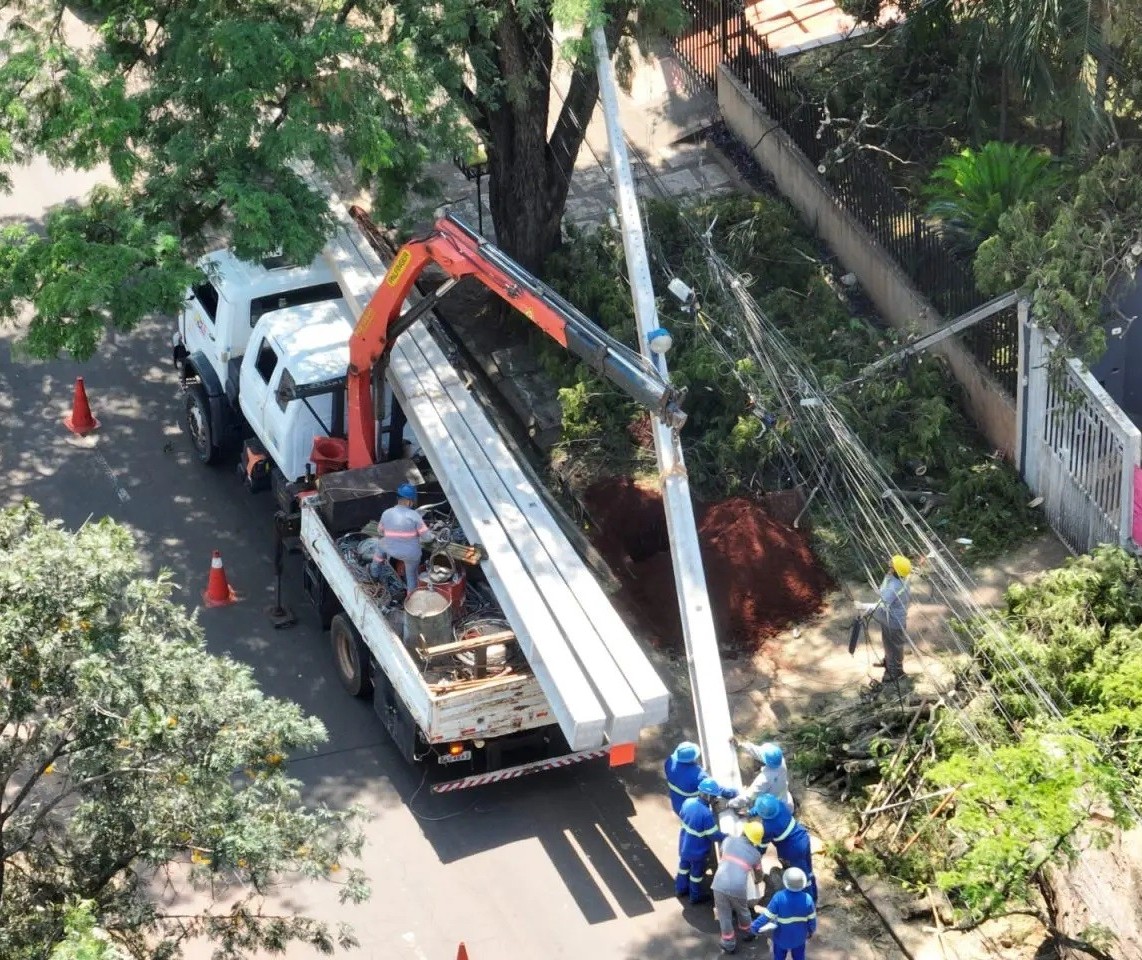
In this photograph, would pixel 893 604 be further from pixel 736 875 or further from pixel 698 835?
pixel 736 875

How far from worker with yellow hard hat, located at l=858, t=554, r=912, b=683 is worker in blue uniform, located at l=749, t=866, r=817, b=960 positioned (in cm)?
307

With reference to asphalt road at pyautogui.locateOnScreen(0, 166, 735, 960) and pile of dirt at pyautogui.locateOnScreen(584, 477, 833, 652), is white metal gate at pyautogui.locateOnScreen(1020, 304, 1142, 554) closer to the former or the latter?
pile of dirt at pyautogui.locateOnScreen(584, 477, 833, 652)

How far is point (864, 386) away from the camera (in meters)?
17.9

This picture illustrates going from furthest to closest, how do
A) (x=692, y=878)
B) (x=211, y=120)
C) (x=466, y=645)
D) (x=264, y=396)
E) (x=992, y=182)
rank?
1. (x=992, y=182)
2. (x=264, y=396)
3. (x=211, y=120)
4. (x=466, y=645)
5. (x=692, y=878)

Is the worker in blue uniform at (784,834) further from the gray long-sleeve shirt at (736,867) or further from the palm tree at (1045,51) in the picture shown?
the palm tree at (1045,51)

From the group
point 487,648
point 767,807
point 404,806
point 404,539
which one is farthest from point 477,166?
point 767,807

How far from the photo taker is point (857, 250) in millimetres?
20609

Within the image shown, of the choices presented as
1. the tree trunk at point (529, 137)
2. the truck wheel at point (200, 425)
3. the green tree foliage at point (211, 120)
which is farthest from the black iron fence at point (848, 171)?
the truck wheel at point (200, 425)

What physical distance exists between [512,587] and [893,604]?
3.20 meters

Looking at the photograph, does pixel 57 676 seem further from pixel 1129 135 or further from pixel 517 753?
pixel 1129 135

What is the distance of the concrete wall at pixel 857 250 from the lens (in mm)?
18047

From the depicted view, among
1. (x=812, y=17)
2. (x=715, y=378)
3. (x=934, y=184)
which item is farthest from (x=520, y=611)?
(x=812, y=17)

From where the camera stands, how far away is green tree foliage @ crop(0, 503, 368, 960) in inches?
375

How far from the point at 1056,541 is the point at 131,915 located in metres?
9.93
